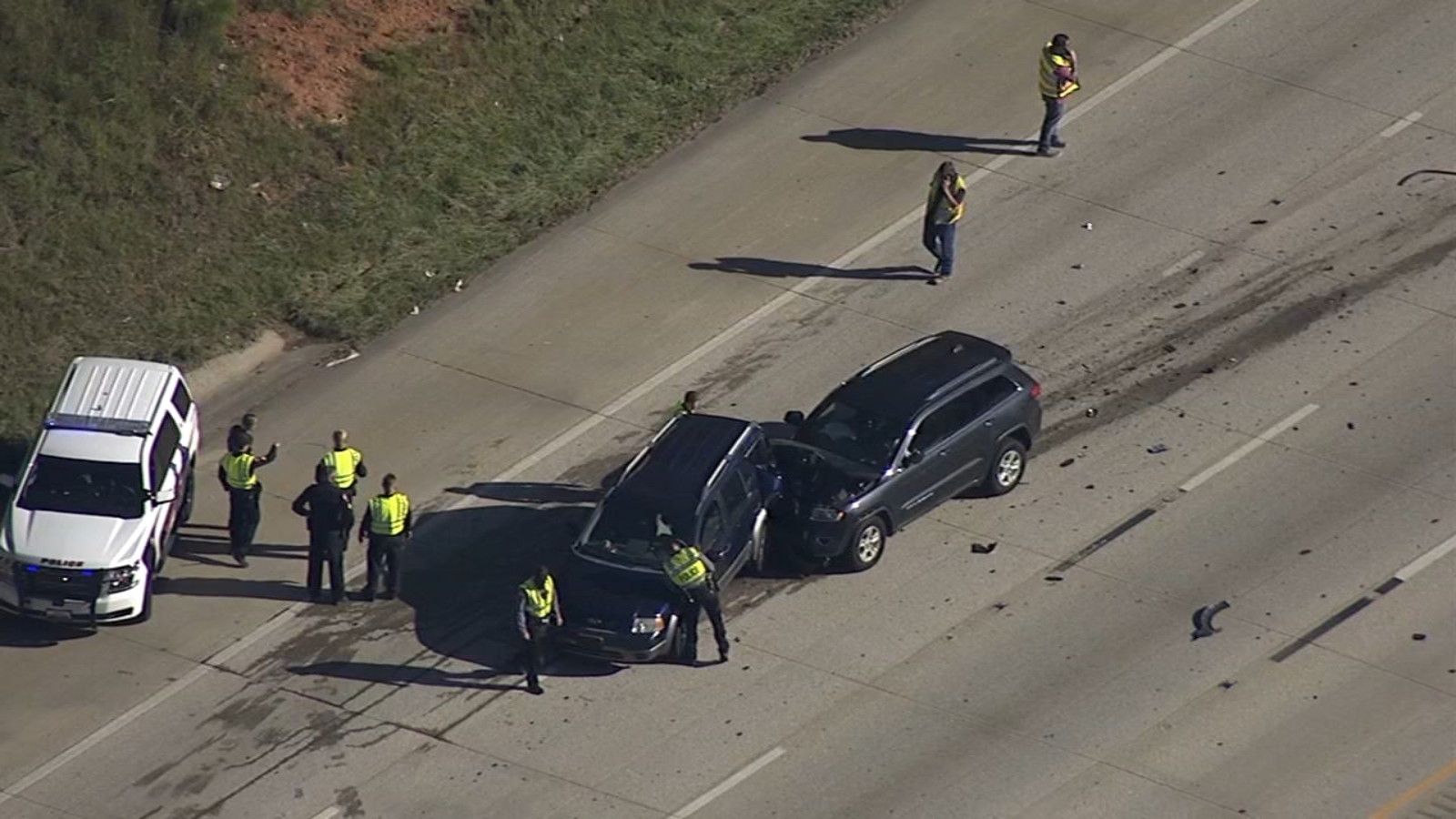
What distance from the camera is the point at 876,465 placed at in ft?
96.7

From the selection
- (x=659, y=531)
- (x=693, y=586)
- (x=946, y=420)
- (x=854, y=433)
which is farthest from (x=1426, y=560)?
(x=659, y=531)

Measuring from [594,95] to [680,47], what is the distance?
1618mm

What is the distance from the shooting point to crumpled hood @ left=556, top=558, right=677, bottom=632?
28.0 meters

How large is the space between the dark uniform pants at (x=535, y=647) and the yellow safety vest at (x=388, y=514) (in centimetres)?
201

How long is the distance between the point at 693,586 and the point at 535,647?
5.62 feet

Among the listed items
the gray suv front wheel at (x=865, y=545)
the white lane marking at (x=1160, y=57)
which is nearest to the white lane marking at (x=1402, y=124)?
the white lane marking at (x=1160, y=57)

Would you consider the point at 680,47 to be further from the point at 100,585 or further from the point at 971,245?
the point at 100,585

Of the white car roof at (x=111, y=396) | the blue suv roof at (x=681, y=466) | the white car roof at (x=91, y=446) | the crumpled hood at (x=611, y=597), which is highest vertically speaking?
the white car roof at (x=111, y=396)

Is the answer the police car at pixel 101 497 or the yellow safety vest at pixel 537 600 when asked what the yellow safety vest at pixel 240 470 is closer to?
the police car at pixel 101 497

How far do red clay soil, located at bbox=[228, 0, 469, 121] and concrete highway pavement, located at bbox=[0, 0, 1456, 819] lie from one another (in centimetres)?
377

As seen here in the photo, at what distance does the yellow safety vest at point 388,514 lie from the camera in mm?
29047

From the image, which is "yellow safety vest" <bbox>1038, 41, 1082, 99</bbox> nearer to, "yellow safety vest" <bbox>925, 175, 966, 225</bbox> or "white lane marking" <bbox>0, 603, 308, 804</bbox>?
"yellow safety vest" <bbox>925, 175, 966, 225</bbox>

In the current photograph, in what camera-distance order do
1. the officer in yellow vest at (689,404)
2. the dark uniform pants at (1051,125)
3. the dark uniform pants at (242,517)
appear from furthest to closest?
the dark uniform pants at (1051,125), the officer in yellow vest at (689,404), the dark uniform pants at (242,517)

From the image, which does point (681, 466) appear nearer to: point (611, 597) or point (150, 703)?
point (611, 597)
